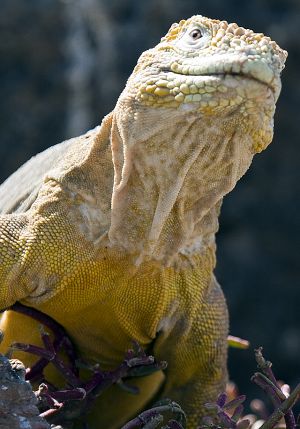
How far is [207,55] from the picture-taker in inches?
174

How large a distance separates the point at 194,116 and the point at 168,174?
13.1 inches

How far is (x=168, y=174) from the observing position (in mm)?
4637

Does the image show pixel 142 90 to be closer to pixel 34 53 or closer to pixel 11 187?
pixel 11 187

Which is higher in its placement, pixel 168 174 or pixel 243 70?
pixel 243 70

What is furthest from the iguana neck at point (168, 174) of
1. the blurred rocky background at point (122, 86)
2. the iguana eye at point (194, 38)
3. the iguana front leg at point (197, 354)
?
the blurred rocky background at point (122, 86)

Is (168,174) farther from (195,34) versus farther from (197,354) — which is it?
(197,354)

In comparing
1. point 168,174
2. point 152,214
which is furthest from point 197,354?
point 168,174

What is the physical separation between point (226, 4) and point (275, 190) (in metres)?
2.19

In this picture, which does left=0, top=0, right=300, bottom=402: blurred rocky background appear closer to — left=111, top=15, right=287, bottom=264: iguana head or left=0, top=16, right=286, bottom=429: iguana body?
left=0, top=16, right=286, bottom=429: iguana body

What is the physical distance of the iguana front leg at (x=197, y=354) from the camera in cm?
534

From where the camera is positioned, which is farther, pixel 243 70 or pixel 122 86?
pixel 122 86

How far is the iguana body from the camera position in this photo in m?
4.41

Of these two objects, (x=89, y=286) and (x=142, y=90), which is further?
(x=89, y=286)

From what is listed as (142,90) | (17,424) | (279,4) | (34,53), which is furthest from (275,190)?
(17,424)
